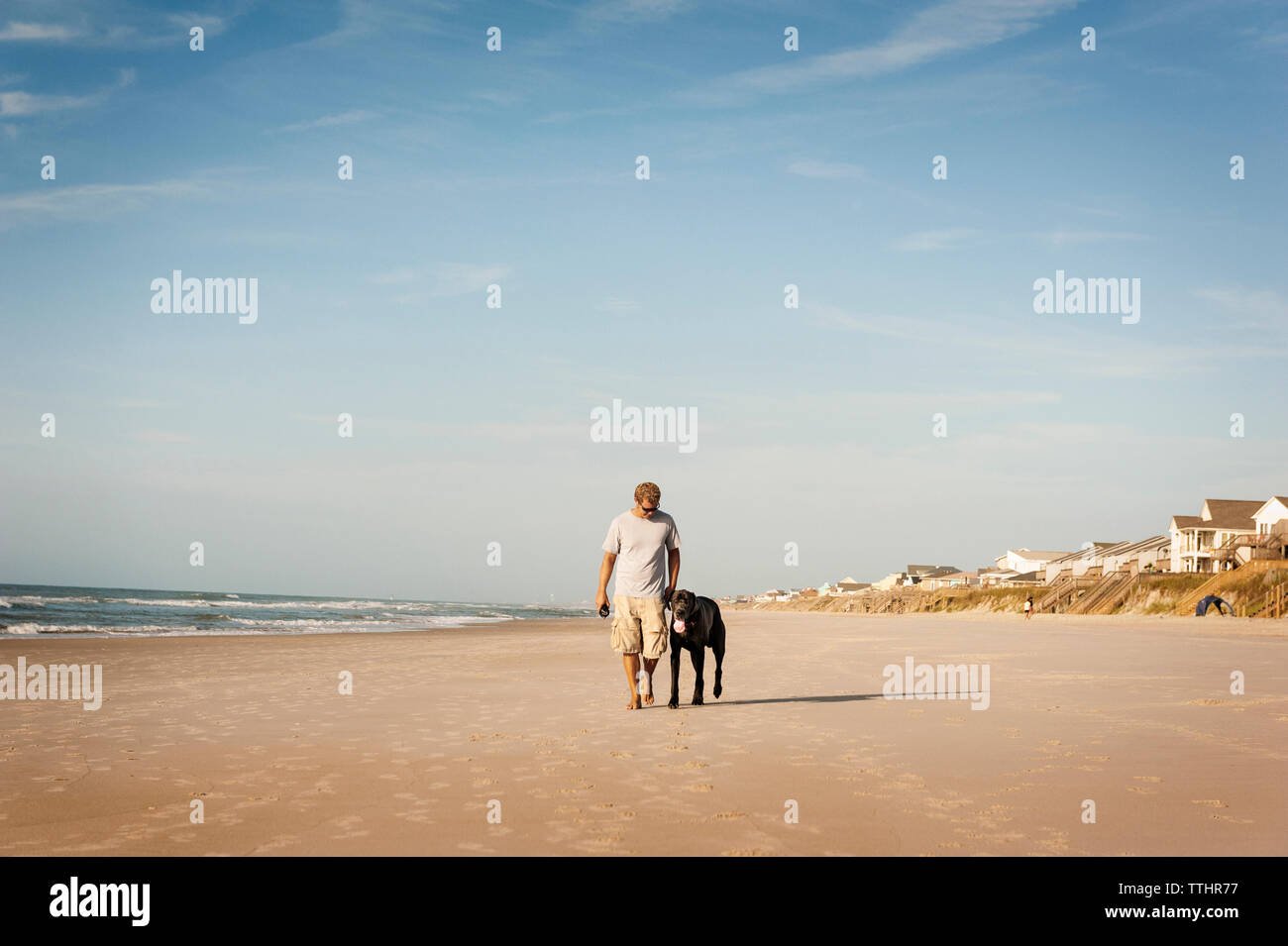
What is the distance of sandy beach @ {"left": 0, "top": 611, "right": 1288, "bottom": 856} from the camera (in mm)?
4656

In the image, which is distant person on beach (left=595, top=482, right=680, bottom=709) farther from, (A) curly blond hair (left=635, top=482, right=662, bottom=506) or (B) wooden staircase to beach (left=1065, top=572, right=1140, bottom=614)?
(B) wooden staircase to beach (left=1065, top=572, right=1140, bottom=614)

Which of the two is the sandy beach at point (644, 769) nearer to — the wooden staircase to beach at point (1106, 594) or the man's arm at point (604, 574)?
the man's arm at point (604, 574)

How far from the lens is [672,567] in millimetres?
9742

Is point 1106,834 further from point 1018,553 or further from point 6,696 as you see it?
point 1018,553

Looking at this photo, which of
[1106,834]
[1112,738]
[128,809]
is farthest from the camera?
[1112,738]

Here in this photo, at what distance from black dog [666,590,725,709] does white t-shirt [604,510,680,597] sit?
37 centimetres

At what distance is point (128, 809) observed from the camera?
17.3 feet

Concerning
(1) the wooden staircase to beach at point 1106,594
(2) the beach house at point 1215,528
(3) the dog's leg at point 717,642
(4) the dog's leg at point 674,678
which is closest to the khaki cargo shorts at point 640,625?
(4) the dog's leg at point 674,678

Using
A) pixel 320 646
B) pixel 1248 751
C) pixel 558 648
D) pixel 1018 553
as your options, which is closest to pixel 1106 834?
pixel 1248 751

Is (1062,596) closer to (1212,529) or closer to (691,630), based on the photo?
(1212,529)

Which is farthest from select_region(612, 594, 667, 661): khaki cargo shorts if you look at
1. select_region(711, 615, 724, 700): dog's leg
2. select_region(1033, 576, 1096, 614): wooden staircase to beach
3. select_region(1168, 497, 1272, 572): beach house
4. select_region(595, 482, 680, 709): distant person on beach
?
select_region(1168, 497, 1272, 572): beach house

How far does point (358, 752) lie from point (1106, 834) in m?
5.18

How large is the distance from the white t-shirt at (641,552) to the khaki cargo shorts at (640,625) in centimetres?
8

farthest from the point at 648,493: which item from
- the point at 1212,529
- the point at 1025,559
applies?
the point at 1025,559
